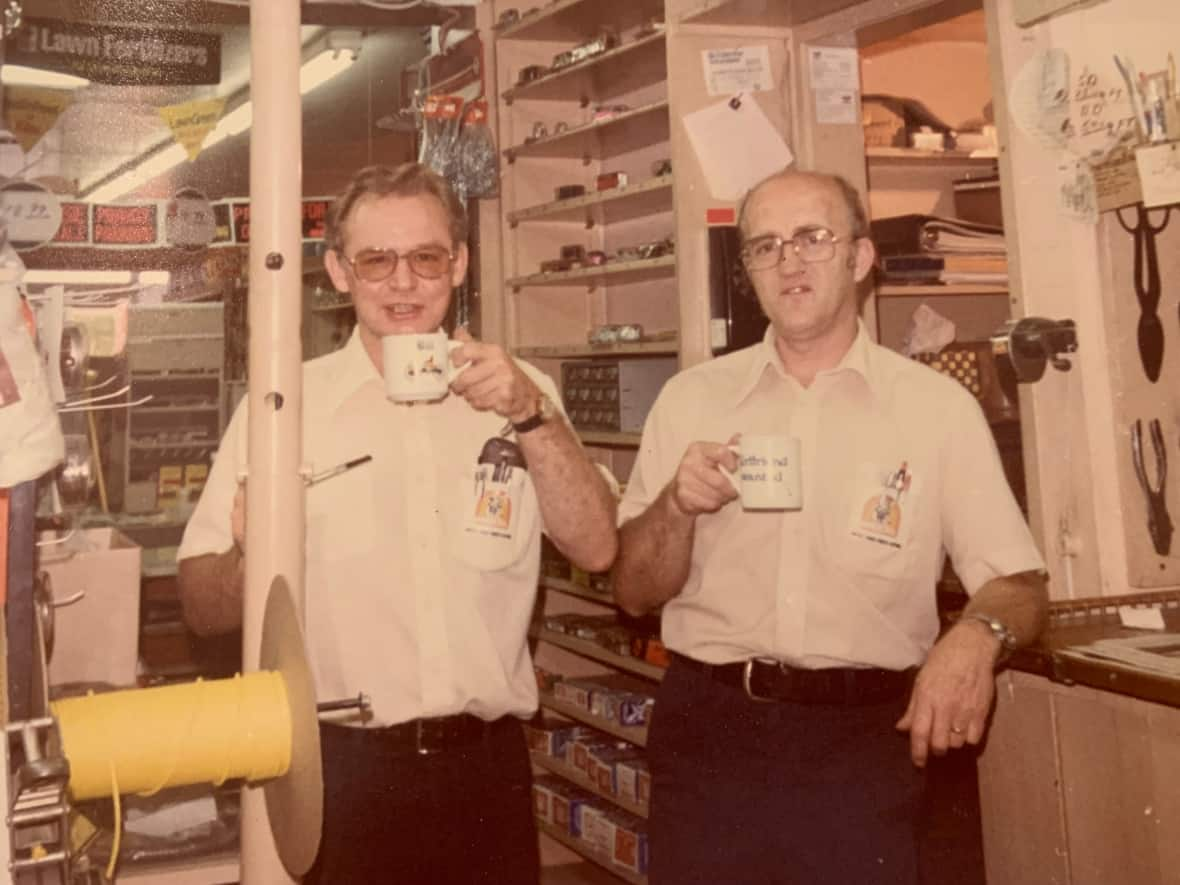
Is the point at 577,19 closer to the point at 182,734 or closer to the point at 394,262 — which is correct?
the point at 394,262

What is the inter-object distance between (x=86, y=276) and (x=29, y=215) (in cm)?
20

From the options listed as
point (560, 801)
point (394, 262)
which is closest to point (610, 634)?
point (560, 801)

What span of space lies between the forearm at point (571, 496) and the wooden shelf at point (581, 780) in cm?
160

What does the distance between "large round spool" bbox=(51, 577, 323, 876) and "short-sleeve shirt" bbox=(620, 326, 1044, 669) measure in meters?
1.18

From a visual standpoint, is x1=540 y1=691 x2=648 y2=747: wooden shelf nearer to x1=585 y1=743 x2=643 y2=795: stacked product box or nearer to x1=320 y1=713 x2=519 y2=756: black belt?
x1=585 y1=743 x2=643 y2=795: stacked product box

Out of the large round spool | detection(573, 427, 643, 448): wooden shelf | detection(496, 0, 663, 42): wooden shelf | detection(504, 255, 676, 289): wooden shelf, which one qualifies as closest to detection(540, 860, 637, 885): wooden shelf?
detection(573, 427, 643, 448): wooden shelf

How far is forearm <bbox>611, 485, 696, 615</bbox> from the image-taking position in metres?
1.80

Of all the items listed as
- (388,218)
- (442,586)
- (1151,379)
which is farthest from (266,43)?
(1151,379)

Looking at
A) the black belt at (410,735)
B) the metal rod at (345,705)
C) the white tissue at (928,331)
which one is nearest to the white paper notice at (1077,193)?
the white tissue at (928,331)

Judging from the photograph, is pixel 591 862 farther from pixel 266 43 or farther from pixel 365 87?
pixel 266 43

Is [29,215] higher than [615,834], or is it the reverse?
[29,215]

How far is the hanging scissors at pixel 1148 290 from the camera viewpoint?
6.46 ft

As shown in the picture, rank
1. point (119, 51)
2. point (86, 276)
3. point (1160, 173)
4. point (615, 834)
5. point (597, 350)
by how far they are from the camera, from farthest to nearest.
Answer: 1. point (597, 350)
2. point (615, 834)
3. point (86, 276)
4. point (119, 51)
5. point (1160, 173)

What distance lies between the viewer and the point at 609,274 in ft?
11.2
